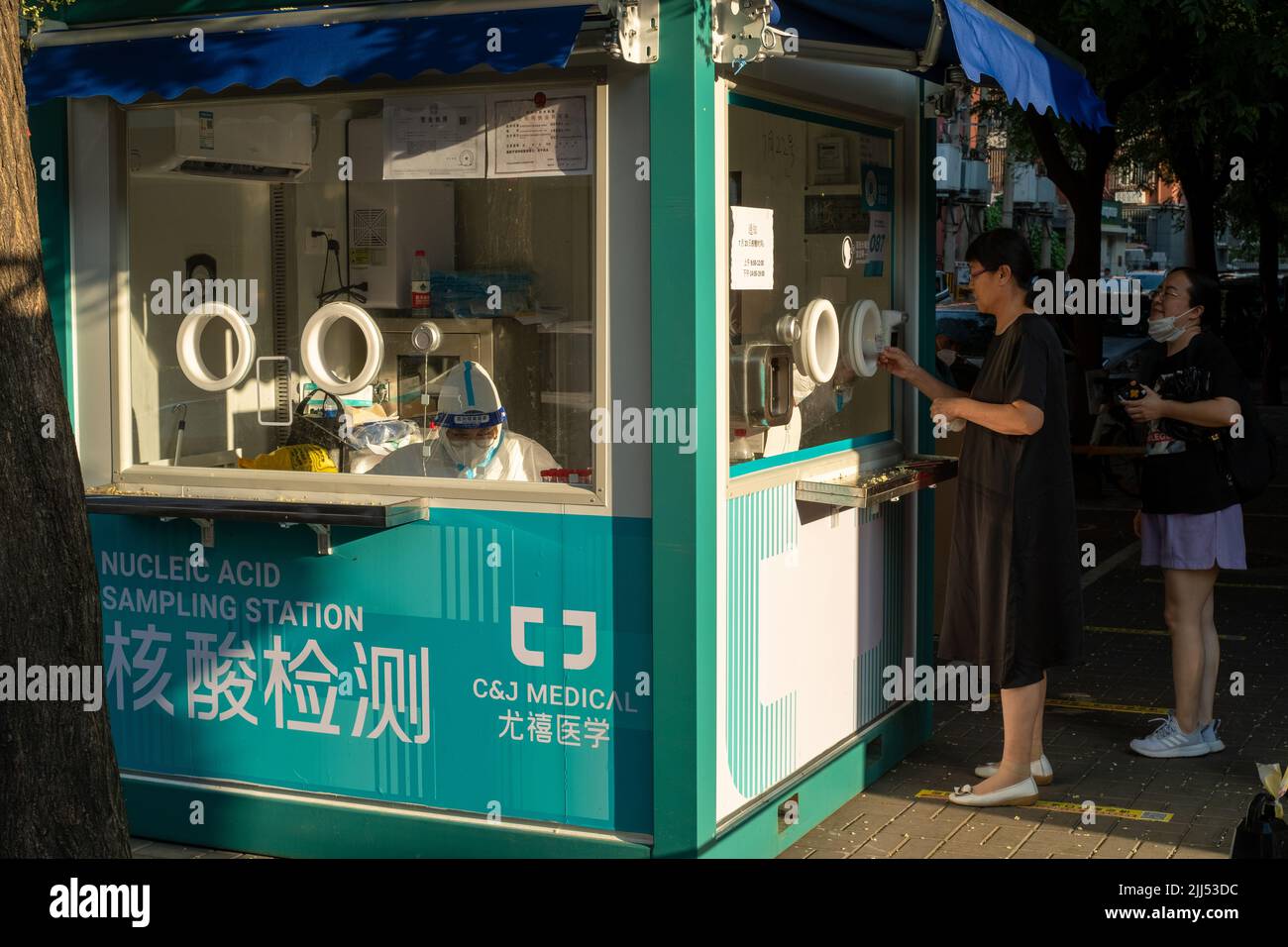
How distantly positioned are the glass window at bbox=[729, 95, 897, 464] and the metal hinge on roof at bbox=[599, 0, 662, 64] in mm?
514

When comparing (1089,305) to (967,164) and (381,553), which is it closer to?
(381,553)

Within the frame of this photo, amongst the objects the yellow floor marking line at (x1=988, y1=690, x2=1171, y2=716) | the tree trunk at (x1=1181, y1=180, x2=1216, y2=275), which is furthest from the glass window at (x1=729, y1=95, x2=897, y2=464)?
the tree trunk at (x1=1181, y1=180, x2=1216, y2=275)

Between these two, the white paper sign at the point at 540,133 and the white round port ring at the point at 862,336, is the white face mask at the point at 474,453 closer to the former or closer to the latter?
the white paper sign at the point at 540,133

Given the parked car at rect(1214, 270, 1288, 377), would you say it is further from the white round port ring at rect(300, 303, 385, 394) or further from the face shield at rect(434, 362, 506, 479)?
the white round port ring at rect(300, 303, 385, 394)

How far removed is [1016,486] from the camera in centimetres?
583

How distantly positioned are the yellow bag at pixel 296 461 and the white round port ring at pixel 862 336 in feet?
6.40

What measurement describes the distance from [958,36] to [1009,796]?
272 centimetres

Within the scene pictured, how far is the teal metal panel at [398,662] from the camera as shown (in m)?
5.07

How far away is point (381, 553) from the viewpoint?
5316 mm

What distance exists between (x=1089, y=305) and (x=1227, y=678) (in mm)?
4861

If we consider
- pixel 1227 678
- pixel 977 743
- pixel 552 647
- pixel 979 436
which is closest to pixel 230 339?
pixel 552 647

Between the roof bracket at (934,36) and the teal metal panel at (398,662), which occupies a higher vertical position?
the roof bracket at (934,36)

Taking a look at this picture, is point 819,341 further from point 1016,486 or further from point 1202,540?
point 1202,540

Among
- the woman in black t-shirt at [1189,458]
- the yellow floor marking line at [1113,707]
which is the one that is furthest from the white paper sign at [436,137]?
the yellow floor marking line at [1113,707]
